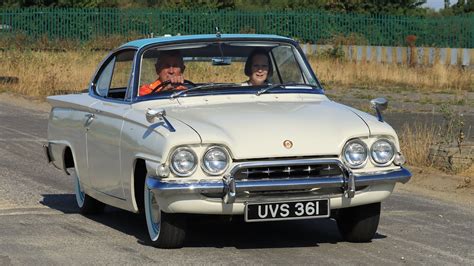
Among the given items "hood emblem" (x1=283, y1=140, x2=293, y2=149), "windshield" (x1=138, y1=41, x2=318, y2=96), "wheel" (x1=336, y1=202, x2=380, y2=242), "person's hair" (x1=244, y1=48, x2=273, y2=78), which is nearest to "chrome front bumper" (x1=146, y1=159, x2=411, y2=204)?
"hood emblem" (x1=283, y1=140, x2=293, y2=149)

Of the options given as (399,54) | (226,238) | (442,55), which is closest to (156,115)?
(226,238)

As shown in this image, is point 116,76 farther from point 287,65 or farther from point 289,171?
point 289,171

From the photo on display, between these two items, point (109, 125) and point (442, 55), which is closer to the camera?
point (109, 125)

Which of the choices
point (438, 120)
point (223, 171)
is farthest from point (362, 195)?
point (438, 120)

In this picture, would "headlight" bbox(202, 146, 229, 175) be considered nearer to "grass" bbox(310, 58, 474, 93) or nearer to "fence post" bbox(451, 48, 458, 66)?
"grass" bbox(310, 58, 474, 93)

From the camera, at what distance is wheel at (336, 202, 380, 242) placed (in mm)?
8039

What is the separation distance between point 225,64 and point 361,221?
1.99m

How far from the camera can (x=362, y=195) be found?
25.1 ft

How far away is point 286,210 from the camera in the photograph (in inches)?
293

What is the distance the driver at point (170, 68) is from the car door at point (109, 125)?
264mm

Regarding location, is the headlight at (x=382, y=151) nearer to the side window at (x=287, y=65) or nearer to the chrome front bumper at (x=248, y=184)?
the chrome front bumper at (x=248, y=184)

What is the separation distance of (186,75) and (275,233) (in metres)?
1.61

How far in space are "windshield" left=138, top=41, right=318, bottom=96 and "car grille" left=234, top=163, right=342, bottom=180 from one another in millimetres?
1477

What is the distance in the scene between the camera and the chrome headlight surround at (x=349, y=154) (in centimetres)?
756
